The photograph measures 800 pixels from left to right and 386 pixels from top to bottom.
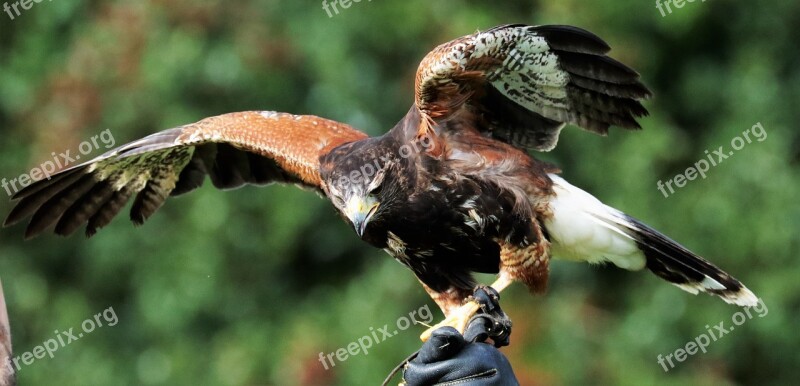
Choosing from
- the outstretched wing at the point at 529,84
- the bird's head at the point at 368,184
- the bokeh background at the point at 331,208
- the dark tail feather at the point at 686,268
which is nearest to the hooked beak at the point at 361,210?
the bird's head at the point at 368,184

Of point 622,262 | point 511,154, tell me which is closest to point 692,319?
point 622,262

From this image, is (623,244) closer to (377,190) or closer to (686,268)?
(686,268)

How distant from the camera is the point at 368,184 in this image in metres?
5.24

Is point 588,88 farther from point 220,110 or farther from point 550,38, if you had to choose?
Result: point 220,110

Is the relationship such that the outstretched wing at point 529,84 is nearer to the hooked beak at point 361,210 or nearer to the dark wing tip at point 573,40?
the dark wing tip at point 573,40

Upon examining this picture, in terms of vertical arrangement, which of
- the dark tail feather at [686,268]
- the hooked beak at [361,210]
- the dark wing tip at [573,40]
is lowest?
the dark tail feather at [686,268]

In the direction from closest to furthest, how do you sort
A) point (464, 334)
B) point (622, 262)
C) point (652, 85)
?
point (464, 334), point (622, 262), point (652, 85)

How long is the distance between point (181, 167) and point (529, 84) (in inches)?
70.5

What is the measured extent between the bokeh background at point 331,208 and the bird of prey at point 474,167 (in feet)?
11.1

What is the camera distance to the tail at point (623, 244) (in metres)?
5.64

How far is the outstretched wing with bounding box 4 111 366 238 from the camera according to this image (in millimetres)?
5742

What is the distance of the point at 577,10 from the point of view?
9539 millimetres

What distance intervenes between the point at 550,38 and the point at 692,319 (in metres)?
4.72

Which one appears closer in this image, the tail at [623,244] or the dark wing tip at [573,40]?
the dark wing tip at [573,40]
